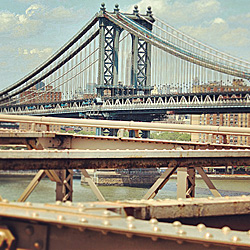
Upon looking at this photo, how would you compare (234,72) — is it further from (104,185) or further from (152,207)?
(152,207)

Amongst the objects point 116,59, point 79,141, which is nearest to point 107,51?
point 116,59

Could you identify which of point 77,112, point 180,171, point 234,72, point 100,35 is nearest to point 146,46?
point 100,35

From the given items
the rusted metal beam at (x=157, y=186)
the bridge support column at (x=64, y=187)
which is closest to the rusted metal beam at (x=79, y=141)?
the bridge support column at (x=64, y=187)

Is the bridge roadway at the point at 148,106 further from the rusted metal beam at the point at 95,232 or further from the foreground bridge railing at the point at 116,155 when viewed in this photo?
the rusted metal beam at the point at 95,232

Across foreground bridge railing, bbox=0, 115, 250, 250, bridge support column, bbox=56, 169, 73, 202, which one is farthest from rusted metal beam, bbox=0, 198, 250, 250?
bridge support column, bbox=56, 169, 73, 202

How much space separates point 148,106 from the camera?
5309 cm

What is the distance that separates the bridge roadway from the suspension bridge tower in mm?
2198

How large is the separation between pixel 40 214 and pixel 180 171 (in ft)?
15.4

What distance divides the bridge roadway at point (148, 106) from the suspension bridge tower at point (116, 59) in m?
2.20

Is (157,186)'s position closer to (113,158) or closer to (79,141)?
(113,158)

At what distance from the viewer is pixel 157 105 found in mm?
52188

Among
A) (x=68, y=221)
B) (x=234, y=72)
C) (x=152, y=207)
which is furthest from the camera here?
(x=234, y=72)

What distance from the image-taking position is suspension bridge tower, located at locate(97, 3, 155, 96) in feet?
197

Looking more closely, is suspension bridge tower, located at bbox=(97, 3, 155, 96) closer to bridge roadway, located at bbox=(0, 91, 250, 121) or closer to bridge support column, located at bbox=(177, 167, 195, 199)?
bridge roadway, located at bbox=(0, 91, 250, 121)
